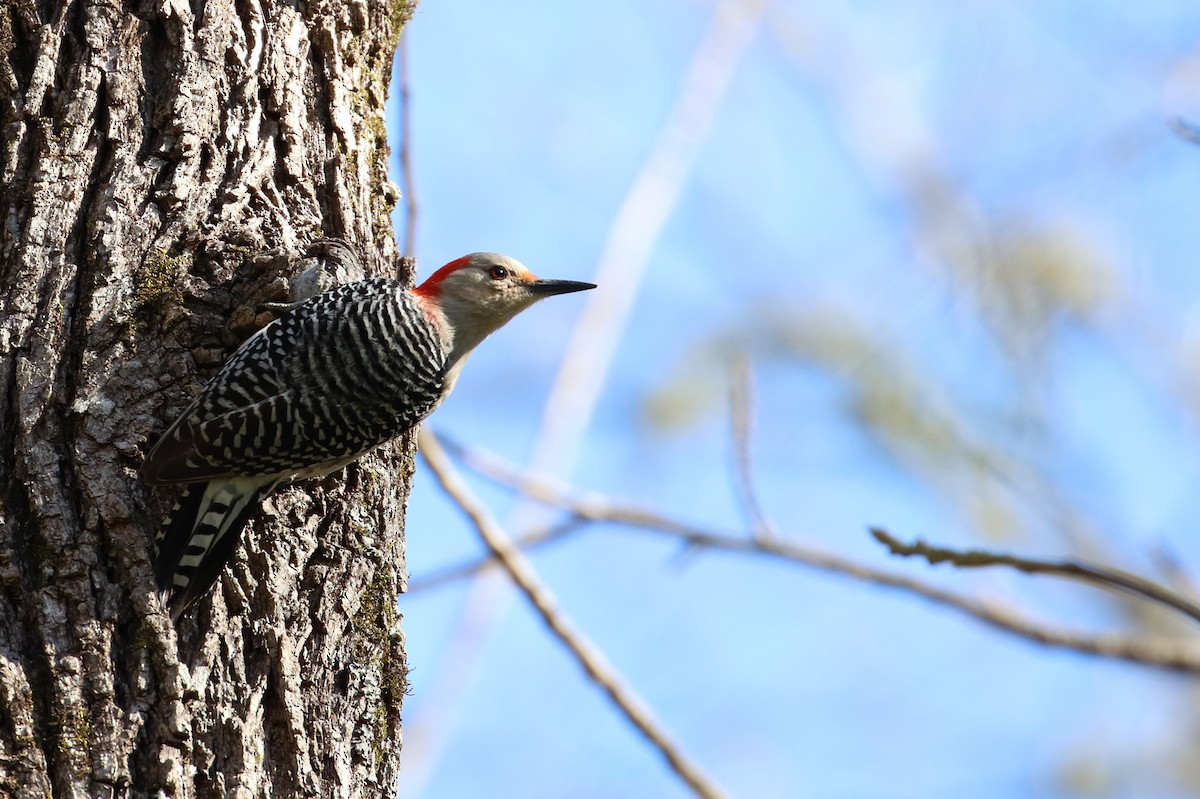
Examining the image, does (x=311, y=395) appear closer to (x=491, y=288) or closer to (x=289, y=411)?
(x=289, y=411)

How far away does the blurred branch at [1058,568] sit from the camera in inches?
53.9

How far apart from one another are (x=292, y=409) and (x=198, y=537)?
653 millimetres

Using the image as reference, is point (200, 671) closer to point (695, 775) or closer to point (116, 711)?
point (116, 711)

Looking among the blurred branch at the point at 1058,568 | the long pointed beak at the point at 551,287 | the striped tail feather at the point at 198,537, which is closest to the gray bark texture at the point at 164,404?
the striped tail feather at the point at 198,537

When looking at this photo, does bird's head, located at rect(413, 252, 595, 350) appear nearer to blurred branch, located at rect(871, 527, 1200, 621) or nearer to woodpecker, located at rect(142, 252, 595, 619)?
woodpecker, located at rect(142, 252, 595, 619)

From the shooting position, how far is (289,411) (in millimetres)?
3783

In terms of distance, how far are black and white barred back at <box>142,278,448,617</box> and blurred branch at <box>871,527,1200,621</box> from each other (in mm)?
2029

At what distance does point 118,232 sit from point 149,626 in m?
1.22

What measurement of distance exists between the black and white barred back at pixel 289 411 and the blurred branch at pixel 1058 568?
6.66 feet

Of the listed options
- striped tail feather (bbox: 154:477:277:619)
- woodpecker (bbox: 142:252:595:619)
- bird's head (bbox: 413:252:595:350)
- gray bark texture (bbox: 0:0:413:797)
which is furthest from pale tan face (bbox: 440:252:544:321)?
striped tail feather (bbox: 154:477:277:619)

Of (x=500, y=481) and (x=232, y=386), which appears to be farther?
(x=500, y=481)

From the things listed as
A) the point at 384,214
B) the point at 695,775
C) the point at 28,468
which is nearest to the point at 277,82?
the point at 384,214

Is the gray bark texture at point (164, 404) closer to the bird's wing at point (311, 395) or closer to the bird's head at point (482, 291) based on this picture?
the bird's wing at point (311, 395)

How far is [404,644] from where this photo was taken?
3.64 m
